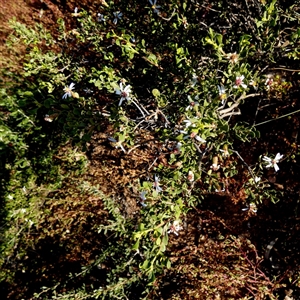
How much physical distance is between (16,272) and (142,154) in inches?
73.0

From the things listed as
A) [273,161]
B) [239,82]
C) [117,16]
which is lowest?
[273,161]

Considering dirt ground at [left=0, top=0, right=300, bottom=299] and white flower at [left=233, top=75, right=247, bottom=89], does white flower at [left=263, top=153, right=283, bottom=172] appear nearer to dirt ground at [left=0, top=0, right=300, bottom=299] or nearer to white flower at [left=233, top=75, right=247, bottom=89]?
white flower at [left=233, top=75, right=247, bottom=89]

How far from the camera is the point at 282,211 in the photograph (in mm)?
3100

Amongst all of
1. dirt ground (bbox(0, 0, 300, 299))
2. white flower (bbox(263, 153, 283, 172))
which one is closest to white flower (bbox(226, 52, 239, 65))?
white flower (bbox(263, 153, 283, 172))

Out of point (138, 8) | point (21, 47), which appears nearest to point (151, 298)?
point (138, 8)

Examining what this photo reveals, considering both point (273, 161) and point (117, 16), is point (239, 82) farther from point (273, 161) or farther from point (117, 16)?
point (117, 16)

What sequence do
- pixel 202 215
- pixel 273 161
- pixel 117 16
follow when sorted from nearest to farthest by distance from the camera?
1. pixel 273 161
2. pixel 117 16
3. pixel 202 215

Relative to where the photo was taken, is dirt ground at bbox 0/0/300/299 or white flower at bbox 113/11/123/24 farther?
dirt ground at bbox 0/0/300/299

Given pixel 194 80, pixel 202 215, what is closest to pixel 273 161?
pixel 194 80

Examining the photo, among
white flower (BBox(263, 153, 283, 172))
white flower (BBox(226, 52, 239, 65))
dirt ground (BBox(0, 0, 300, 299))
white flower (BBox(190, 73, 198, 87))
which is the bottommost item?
dirt ground (BBox(0, 0, 300, 299))

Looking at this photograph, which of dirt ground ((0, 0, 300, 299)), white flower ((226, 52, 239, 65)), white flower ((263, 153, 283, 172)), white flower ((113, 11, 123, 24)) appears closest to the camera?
white flower ((226, 52, 239, 65))

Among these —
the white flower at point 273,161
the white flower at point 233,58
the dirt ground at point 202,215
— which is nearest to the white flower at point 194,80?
the white flower at point 233,58

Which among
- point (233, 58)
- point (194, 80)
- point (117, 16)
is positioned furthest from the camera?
point (117, 16)

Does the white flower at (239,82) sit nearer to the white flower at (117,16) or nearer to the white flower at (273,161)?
the white flower at (273,161)
